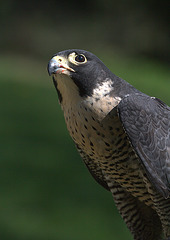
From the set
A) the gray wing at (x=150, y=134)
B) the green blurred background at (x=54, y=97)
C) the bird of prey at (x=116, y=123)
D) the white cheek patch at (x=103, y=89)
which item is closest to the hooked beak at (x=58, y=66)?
the bird of prey at (x=116, y=123)

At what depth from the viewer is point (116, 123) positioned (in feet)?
11.5

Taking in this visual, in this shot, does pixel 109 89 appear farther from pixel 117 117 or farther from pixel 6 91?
pixel 6 91

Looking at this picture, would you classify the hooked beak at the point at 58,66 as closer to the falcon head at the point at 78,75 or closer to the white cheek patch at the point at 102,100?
the falcon head at the point at 78,75

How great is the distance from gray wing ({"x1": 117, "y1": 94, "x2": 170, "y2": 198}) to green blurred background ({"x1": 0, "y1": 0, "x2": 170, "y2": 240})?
87.5 inches

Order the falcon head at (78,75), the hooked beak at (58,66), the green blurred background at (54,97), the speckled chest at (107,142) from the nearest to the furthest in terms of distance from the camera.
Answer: the hooked beak at (58,66) → the falcon head at (78,75) → the speckled chest at (107,142) → the green blurred background at (54,97)

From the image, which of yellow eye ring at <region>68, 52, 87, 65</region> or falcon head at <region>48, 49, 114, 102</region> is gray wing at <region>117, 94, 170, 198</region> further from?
yellow eye ring at <region>68, 52, 87, 65</region>

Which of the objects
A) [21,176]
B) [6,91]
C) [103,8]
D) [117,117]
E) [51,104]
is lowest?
[117,117]

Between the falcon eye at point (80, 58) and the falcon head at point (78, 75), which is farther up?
the falcon eye at point (80, 58)

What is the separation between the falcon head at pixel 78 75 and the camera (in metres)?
3.37

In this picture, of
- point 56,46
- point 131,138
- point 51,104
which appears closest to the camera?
point 131,138

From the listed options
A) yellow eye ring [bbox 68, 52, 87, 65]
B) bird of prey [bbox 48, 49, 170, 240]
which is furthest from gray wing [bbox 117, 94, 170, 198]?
yellow eye ring [bbox 68, 52, 87, 65]

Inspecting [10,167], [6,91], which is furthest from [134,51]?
[10,167]

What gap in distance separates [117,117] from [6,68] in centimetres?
1174

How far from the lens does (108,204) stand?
6297 mm
